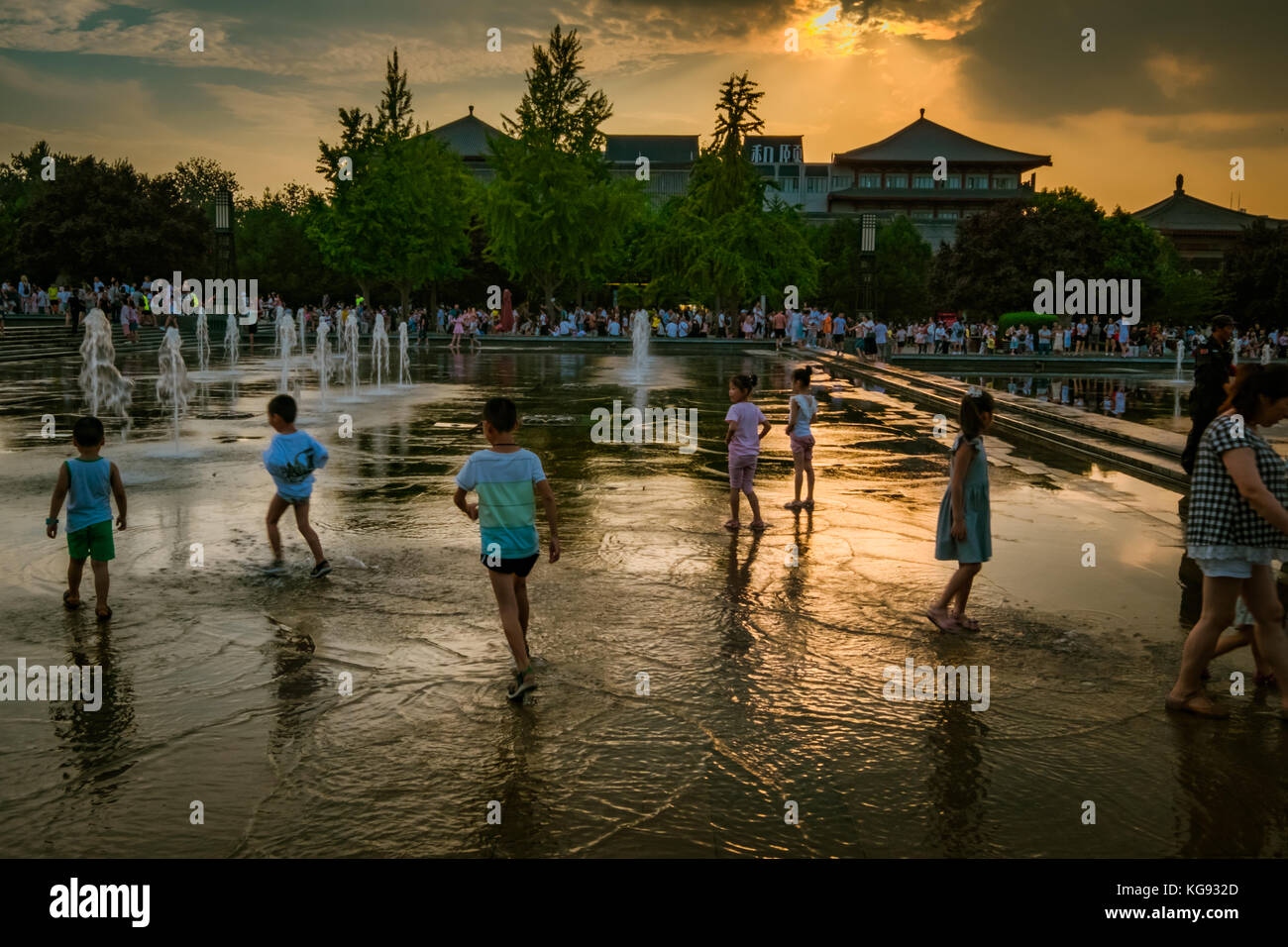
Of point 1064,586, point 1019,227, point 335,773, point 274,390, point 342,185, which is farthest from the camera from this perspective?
point 1019,227

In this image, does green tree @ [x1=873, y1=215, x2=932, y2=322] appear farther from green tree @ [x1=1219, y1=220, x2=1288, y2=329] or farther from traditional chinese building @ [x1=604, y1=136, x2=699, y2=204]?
traditional chinese building @ [x1=604, y1=136, x2=699, y2=204]

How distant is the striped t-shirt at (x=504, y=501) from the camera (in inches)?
203

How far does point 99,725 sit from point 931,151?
9257cm

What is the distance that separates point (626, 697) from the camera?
200 inches

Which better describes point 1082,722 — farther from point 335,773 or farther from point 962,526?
point 335,773

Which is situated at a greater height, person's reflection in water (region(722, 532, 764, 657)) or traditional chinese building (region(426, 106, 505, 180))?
traditional chinese building (region(426, 106, 505, 180))

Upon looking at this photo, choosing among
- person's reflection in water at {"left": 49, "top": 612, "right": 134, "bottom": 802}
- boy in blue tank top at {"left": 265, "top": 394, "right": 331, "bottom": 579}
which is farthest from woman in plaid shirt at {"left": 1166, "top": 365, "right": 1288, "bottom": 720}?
boy in blue tank top at {"left": 265, "top": 394, "right": 331, "bottom": 579}

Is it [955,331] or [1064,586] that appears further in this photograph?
[955,331]

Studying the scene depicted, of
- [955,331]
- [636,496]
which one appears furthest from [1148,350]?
[636,496]

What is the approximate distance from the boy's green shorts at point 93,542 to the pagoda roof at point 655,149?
297ft

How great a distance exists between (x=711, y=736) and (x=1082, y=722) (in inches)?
66.3

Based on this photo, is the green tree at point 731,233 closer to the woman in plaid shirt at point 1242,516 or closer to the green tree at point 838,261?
the green tree at point 838,261

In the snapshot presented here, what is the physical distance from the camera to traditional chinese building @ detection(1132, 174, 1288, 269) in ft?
277

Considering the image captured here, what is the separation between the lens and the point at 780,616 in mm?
6480
